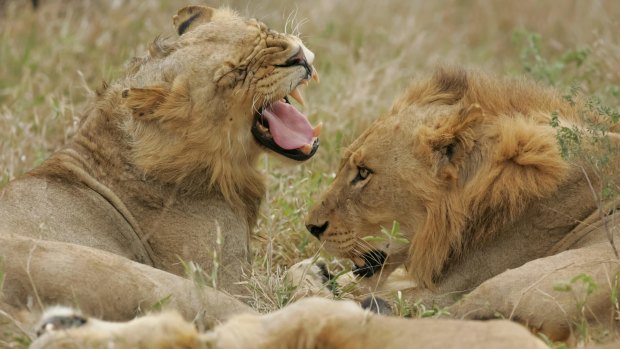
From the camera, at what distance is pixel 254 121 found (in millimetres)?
4875

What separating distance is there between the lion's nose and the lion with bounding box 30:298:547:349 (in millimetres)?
1382

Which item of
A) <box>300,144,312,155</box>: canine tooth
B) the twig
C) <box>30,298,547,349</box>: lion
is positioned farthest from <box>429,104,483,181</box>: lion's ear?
<box>30,298,547,349</box>: lion

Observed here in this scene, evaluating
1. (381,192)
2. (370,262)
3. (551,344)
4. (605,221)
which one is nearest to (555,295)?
(551,344)

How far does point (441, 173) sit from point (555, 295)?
0.81m

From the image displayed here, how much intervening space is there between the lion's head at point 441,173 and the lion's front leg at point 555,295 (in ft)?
1.18

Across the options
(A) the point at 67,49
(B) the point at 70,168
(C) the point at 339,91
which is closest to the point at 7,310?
(B) the point at 70,168

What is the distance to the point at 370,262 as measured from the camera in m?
4.94

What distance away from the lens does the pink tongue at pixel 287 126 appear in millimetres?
4918

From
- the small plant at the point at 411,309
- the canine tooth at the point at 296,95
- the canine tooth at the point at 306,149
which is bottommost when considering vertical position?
the small plant at the point at 411,309

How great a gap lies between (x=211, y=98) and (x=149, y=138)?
310 millimetres

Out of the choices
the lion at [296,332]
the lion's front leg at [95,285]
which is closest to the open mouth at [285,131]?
the lion's front leg at [95,285]

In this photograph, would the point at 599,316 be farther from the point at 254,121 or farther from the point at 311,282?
the point at 254,121

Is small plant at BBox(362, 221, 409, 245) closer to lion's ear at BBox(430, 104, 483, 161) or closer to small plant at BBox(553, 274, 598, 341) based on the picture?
lion's ear at BBox(430, 104, 483, 161)

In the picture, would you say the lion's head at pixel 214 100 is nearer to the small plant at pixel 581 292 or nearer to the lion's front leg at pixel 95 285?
the lion's front leg at pixel 95 285
